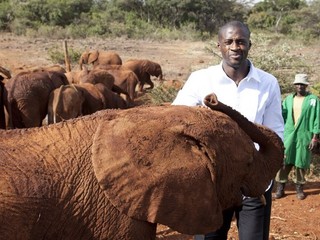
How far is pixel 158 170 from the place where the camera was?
6.98 ft

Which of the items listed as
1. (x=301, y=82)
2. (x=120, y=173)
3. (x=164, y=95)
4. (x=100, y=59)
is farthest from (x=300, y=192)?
(x=100, y=59)

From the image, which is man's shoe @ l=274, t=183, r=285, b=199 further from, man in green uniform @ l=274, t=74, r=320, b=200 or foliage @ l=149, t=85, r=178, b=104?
foliage @ l=149, t=85, r=178, b=104

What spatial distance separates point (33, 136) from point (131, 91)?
12.0m

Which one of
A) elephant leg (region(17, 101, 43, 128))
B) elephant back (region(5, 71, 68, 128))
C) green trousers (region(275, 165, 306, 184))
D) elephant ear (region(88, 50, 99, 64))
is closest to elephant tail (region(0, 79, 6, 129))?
elephant back (region(5, 71, 68, 128))

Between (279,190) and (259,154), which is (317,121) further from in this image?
(259,154)

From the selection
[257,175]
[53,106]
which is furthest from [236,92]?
[53,106]

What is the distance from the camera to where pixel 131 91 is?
14195mm

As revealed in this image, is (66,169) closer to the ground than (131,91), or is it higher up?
higher up

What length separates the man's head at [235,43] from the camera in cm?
298

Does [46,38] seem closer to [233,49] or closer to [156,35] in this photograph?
[156,35]

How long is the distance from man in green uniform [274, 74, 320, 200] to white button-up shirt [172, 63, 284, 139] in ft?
13.1

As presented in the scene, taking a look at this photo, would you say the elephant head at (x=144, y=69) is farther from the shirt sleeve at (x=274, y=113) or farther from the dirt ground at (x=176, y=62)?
the shirt sleeve at (x=274, y=113)

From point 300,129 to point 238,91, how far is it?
4364 mm

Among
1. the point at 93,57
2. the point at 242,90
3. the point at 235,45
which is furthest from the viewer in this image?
the point at 93,57
